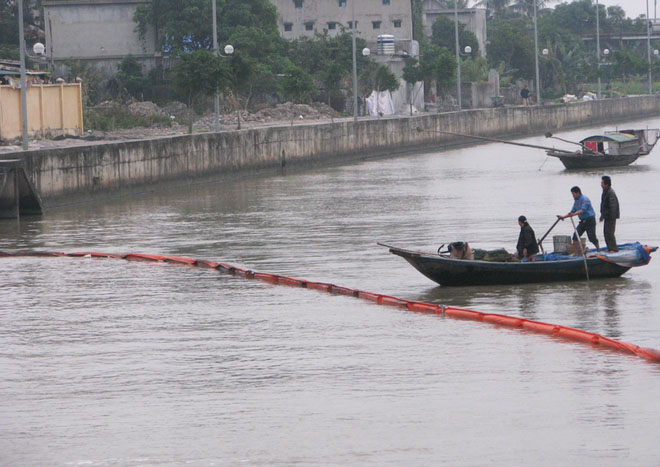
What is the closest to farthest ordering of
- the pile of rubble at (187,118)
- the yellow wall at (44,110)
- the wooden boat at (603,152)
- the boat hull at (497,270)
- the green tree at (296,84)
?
the boat hull at (497,270), the yellow wall at (44,110), the pile of rubble at (187,118), the wooden boat at (603,152), the green tree at (296,84)

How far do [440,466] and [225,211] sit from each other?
84.8 feet

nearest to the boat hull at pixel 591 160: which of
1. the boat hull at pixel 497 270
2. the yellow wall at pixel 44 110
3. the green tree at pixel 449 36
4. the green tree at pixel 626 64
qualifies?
the yellow wall at pixel 44 110

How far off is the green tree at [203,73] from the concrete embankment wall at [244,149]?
2.71 meters

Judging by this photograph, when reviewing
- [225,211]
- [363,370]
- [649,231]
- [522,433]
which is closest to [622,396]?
[522,433]

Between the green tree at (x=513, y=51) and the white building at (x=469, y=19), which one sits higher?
the white building at (x=469, y=19)

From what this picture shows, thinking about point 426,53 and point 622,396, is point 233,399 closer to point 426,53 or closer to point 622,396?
point 622,396

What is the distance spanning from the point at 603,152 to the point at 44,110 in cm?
2289

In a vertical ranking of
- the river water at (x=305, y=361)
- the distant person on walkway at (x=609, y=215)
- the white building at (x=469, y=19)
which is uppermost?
the white building at (x=469, y=19)

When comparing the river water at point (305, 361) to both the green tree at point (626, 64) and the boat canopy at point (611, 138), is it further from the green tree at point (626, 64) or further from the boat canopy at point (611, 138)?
the green tree at point (626, 64)

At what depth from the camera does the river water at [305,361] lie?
37.2 ft

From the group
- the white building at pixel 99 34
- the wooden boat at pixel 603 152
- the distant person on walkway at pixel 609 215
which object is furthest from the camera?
the white building at pixel 99 34

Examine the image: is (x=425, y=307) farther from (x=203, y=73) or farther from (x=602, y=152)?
(x=602, y=152)

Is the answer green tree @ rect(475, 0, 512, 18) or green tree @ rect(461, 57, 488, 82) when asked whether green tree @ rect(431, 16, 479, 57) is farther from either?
green tree @ rect(475, 0, 512, 18)

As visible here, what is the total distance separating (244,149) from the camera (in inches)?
1905
